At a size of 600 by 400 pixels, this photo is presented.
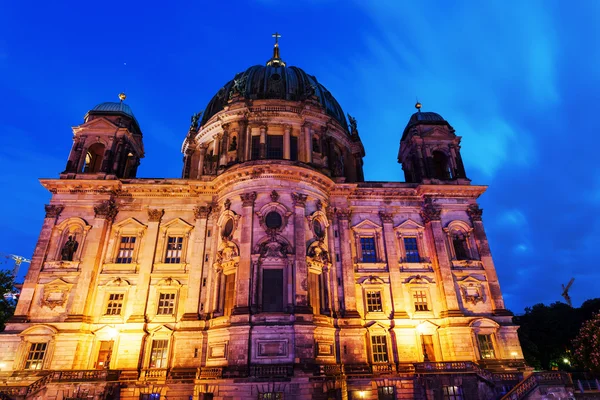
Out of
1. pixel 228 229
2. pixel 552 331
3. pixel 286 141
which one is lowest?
pixel 552 331

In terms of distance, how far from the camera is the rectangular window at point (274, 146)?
117 feet

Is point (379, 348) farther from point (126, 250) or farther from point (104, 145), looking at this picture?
point (104, 145)

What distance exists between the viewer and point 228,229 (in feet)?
101

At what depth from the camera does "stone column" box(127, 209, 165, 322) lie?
96.6 ft

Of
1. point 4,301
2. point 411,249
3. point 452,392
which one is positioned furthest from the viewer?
point 4,301

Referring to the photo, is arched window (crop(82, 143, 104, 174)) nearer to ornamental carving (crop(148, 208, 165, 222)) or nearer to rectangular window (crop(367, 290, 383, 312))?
ornamental carving (crop(148, 208, 165, 222))

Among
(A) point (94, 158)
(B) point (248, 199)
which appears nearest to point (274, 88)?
(B) point (248, 199)

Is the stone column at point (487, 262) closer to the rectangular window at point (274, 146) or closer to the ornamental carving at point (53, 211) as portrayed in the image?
the rectangular window at point (274, 146)

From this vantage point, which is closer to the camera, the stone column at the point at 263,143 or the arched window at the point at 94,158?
the stone column at the point at 263,143

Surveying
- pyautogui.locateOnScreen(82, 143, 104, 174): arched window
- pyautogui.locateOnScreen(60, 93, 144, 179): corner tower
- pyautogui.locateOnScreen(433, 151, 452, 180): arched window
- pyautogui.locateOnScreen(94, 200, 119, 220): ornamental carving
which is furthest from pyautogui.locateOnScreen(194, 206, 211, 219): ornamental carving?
pyautogui.locateOnScreen(433, 151, 452, 180): arched window

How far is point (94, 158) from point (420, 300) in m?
34.9

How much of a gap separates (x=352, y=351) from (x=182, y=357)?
42.3 ft

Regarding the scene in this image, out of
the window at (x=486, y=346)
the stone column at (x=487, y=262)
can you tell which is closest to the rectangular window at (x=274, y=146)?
the stone column at (x=487, y=262)

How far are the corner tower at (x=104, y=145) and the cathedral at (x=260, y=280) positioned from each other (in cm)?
16
